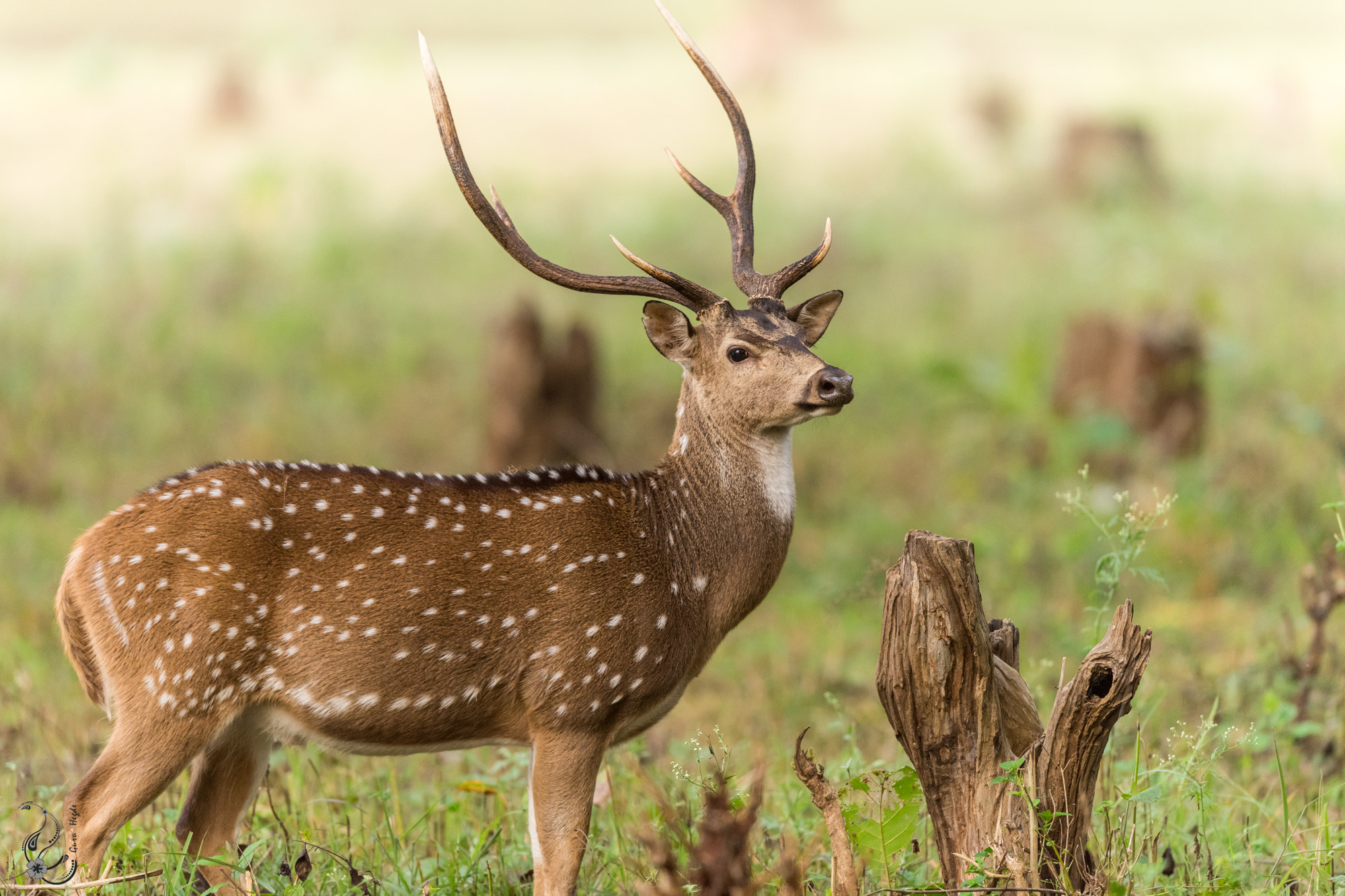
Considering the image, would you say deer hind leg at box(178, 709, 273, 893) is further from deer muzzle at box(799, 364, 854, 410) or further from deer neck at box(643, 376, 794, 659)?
deer muzzle at box(799, 364, 854, 410)

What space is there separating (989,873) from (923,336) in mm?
10998

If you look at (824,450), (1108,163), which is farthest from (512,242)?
(1108,163)

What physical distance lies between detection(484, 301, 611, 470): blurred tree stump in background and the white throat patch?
641 cm

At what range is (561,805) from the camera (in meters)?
4.26

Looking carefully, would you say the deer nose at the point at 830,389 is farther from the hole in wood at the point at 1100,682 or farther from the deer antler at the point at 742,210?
the hole in wood at the point at 1100,682

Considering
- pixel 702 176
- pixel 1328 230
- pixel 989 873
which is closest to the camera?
pixel 989 873

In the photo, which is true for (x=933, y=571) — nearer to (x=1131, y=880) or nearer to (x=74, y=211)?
(x=1131, y=880)

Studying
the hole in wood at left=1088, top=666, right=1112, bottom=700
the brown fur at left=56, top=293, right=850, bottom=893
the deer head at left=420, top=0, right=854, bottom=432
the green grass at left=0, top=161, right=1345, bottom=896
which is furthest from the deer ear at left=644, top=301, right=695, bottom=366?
the hole in wood at left=1088, top=666, right=1112, bottom=700

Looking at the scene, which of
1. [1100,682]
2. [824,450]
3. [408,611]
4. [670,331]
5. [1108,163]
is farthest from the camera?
[1108,163]

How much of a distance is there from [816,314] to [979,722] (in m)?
1.73

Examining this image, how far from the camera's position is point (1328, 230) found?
56.6 ft

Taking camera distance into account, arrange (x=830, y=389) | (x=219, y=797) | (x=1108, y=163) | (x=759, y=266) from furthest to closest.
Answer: (x=1108, y=163)
(x=759, y=266)
(x=219, y=797)
(x=830, y=389)

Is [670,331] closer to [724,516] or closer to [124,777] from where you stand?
[724,516]

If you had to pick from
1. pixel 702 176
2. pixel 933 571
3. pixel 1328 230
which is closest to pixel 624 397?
pixel 702 176
